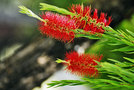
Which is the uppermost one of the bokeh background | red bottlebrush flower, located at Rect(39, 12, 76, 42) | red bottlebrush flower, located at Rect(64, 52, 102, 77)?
the bokeh background

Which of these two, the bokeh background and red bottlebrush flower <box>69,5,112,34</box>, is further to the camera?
the bokeh background

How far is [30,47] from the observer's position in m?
0.66

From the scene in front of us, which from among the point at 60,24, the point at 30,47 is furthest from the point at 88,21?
the point at 30,47

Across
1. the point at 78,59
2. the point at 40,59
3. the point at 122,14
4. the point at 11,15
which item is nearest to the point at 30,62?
the point at 40,59

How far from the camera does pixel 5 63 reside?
2.25 feet

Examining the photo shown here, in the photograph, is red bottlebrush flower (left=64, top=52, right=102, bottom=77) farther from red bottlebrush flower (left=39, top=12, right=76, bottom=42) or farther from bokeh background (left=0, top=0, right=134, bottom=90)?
bokeh background (left=0, top=0, right=134, bottom=90)

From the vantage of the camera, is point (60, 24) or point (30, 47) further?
point (30, 47)

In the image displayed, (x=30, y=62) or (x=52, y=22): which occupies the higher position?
(x=30, y=62)

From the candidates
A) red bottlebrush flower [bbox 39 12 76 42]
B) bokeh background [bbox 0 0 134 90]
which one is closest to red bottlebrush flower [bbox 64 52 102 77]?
red bottlebrush flower [bbox 39 12 76 42]

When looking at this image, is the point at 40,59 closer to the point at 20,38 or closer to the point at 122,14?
the point at 20,38

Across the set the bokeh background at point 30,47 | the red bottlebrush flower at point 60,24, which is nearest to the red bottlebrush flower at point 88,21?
the red bottlebrush flower at point 60,24

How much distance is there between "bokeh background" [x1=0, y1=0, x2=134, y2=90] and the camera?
0.54m

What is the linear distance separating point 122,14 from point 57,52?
228 millimetres

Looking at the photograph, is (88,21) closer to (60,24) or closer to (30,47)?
(60,24)
